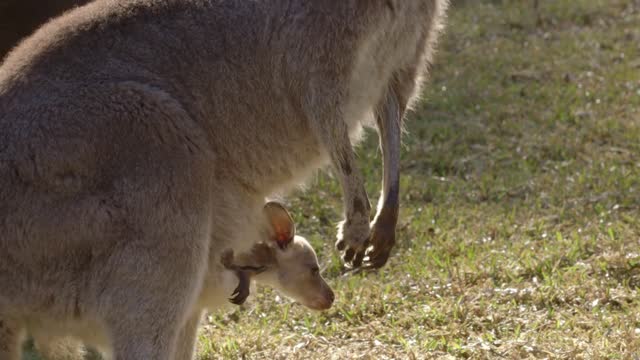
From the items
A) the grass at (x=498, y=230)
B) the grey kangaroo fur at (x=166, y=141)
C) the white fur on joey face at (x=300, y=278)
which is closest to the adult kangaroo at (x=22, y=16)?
the grey kangaroo fur at (x=166, y=141)

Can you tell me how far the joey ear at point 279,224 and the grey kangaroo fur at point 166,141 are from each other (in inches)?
12.0

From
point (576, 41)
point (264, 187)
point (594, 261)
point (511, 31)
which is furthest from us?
point (511, 31)

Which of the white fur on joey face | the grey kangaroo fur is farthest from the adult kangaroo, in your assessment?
the white fur on joey face

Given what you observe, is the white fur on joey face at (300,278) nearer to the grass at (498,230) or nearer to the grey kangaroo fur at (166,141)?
the grass at (498,230)

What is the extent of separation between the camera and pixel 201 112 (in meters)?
3.91

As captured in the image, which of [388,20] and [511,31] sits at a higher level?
[388,20]

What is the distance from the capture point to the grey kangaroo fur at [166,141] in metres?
3.53

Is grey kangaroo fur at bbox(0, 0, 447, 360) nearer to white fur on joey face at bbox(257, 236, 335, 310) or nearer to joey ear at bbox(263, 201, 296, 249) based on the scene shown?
joey ear at bbox(263, 201, 296, 249)

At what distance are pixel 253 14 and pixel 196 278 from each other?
104cm

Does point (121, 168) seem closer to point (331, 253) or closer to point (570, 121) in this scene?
point (331, 253)

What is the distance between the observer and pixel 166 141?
12.1 feet

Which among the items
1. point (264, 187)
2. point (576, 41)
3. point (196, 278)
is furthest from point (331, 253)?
point (576, 41)

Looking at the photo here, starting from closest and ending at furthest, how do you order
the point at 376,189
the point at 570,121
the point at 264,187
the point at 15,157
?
the point at 15,157, the point at 264,187, the point at 376,189, the point at 570,121

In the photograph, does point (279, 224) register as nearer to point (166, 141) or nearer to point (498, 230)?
point (166, 141)
